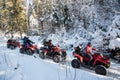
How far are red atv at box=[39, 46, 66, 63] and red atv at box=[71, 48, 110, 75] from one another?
1532mm

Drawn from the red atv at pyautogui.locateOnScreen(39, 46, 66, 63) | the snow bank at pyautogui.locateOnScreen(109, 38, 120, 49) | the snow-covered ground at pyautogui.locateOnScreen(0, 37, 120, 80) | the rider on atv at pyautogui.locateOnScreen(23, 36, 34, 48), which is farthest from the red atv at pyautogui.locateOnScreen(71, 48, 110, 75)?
the rider on atv at pyautogui.locateOnScreen(23, 36, 34, 48)

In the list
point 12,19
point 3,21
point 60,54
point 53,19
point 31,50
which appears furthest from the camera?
point 3,21

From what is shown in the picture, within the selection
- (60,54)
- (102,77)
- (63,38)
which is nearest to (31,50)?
(60,54)

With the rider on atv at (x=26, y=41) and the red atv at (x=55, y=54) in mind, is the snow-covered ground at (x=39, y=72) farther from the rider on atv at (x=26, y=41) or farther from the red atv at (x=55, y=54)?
the rider on atv at (x=26, y=41)

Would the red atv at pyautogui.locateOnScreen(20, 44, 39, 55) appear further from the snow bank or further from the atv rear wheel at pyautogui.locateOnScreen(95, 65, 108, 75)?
the atv rear wheel at pyautogui.locateOnScreen(95, 65, 108, 75)

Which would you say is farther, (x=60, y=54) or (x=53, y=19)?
(x=53, y=19)

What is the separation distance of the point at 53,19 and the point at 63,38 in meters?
6.21

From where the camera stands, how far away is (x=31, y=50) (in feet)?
55.1

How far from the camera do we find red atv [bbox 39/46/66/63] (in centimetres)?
1356

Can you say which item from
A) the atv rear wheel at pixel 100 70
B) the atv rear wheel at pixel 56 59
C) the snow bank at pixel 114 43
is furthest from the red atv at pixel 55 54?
the snow bank at pixel 114 43

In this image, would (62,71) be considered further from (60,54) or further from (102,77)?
(60,54)

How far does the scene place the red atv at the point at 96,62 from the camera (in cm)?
1070

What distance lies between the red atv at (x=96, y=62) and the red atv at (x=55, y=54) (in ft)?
5.03

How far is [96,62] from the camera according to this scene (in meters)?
11.3
